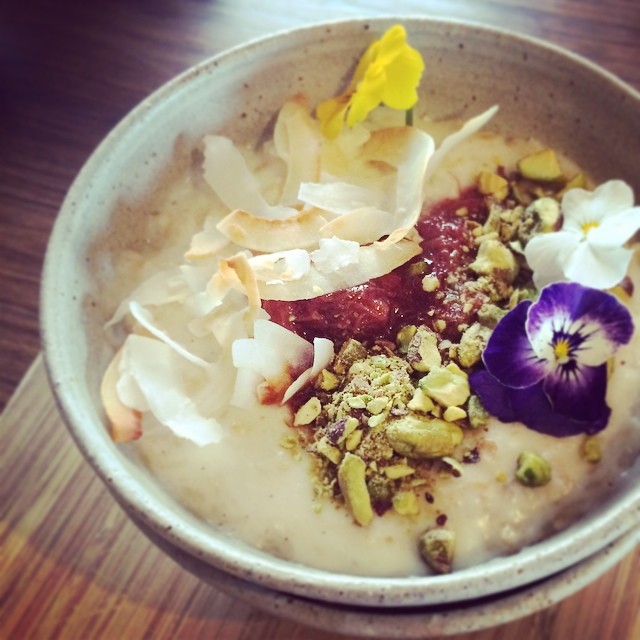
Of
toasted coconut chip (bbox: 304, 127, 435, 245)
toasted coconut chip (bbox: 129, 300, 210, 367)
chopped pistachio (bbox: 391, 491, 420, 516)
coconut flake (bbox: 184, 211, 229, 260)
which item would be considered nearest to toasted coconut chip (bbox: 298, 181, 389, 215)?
toasted coconut chip (bbox: 304, 127, 435, 245)

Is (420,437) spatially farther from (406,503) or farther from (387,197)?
(387,197)

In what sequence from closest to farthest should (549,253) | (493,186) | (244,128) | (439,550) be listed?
(439,550) → (549,253) → (493,186) → (244,128)

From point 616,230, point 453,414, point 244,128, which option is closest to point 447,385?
point 453,414

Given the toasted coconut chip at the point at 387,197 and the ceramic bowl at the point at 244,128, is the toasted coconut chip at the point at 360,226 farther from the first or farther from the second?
the ceramic bowl at the point at 244,128

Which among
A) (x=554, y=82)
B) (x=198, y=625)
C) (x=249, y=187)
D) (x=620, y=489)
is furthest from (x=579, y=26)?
(x=198, y=625)

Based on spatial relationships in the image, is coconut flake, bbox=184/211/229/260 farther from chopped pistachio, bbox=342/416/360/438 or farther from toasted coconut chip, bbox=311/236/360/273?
chopped pistachio, bbox=342/416/360/438

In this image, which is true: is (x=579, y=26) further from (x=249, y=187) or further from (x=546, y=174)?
(x=249, y=187)

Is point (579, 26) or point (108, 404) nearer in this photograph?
point (108, 404)
